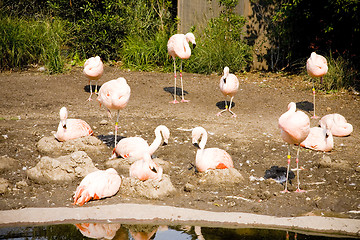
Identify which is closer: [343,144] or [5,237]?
[5,237]

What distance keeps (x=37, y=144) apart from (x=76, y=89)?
3.38 m

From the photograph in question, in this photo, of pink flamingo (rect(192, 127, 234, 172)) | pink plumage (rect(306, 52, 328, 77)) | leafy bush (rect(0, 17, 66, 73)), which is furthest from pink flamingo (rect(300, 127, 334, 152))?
leafy bush (rect(0, 17, 66, 73))

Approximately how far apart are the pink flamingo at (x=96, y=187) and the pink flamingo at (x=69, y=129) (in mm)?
1543

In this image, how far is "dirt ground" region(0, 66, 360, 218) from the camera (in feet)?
15.4

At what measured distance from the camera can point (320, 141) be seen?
6129mm

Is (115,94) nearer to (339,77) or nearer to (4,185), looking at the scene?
(4,185)

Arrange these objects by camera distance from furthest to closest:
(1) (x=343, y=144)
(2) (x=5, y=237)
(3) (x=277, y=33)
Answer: (3) (x=277, y=33), (1) (x=343, y=144), (2) (x=5, y=237)

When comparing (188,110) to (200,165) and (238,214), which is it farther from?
(238,214)

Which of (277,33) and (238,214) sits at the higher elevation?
(277,33)

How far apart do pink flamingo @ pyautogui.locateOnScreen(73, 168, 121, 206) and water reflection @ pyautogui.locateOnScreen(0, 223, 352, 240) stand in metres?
0.45

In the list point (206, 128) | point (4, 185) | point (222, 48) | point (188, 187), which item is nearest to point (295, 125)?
point (188, 187)

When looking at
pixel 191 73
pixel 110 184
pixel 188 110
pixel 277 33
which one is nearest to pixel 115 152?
pixel 110 184

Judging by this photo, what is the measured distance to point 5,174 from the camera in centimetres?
528

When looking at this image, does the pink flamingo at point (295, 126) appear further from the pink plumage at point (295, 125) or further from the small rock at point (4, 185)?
the small rock at point (4, 185)
